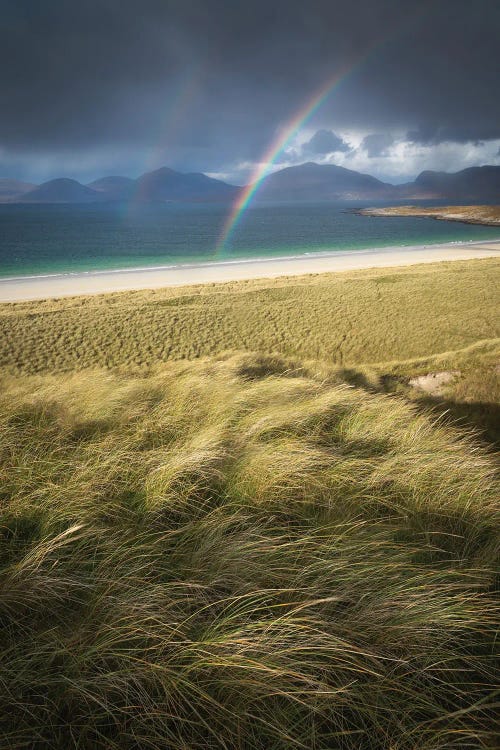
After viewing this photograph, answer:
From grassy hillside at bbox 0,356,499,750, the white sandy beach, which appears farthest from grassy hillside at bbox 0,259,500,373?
the white sandy beach

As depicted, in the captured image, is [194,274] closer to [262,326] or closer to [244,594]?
[262,326]

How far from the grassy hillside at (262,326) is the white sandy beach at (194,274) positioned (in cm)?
1062

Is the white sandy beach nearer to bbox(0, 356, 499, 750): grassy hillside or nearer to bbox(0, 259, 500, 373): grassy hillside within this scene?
bbox(0, 259, 500, 373): grassy hillside

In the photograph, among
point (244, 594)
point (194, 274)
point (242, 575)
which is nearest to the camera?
point (244, 594)

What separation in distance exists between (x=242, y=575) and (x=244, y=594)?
155mm

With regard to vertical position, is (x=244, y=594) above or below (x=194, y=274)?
below

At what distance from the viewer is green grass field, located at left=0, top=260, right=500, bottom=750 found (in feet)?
5.39

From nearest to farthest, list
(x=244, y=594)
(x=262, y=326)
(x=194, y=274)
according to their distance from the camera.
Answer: (x=244, y=594) → (x=262, y=326) → (x=194, y=274)

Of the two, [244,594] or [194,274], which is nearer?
[244,594]

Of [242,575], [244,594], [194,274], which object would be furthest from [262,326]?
[194,274]

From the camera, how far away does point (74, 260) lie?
50.1 metres

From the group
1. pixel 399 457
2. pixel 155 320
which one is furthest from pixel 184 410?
pixel 155 320

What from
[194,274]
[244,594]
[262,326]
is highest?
[194,274]

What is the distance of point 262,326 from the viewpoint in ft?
46.9
